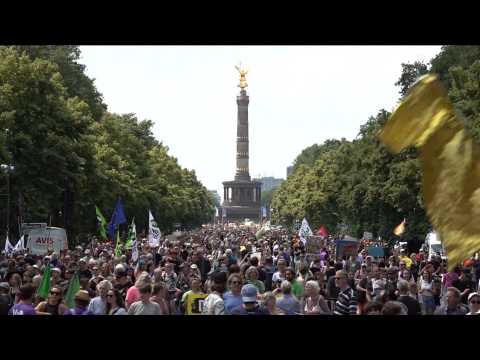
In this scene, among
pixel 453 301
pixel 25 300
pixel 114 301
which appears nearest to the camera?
pixel 25 300

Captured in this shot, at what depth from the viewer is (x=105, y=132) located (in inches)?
3036

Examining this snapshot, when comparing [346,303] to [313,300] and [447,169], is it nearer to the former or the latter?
[313,300]

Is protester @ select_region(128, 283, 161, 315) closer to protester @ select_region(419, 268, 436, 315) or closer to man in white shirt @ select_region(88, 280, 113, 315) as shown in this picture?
man in white shirt @ select_region(88, 280, 113, 315)

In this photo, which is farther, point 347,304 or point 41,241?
point 41,241

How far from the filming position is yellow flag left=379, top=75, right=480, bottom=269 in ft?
15.0

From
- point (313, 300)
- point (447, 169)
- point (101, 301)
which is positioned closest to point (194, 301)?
point (101, 301)

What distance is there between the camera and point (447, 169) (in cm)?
462

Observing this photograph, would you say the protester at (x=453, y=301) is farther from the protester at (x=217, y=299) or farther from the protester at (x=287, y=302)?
the protester at (x=217, y=299)

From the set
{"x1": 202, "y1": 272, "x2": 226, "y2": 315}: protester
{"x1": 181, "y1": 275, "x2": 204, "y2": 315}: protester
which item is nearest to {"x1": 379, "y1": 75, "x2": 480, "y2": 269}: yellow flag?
{"x1": 202, "y1": 272, "x2": 226, "y2": 315}: protester

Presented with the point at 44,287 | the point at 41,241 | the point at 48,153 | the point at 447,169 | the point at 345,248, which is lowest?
the point at 44,287

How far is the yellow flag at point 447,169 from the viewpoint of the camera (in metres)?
4.56

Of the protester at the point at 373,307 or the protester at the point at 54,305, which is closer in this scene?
the protester at the point at 373,307

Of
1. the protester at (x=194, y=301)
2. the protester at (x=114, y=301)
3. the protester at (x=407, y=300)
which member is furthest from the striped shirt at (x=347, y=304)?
the protester at (x=114, y=301)
